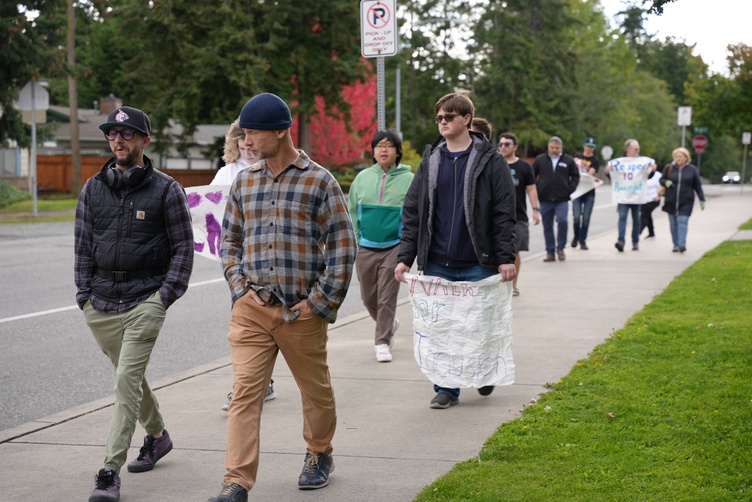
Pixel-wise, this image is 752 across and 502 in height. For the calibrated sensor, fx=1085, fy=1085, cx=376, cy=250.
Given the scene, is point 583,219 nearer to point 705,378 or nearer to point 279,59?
point 705,378

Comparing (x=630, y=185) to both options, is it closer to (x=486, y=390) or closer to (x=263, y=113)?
(x=486, y=390)

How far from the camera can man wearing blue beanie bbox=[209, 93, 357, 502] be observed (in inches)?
190

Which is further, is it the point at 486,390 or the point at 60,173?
the point at 60,173

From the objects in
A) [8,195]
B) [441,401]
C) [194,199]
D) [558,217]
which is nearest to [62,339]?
[194,199]

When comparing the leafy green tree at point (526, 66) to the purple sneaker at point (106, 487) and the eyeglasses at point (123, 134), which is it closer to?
the eyeglasses at point (123, 134)

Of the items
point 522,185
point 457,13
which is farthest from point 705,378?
point 457,13

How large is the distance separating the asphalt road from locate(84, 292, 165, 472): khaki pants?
1790 millimetres

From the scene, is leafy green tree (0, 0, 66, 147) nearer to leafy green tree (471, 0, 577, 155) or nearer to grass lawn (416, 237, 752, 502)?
grass lawn (416, 237, 752, 502)

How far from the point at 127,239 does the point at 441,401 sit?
2481mm

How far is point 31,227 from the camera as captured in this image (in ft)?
81.0

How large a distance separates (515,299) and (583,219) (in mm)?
7340

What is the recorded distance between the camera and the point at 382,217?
827 cm

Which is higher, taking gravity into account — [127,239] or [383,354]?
[127,239]

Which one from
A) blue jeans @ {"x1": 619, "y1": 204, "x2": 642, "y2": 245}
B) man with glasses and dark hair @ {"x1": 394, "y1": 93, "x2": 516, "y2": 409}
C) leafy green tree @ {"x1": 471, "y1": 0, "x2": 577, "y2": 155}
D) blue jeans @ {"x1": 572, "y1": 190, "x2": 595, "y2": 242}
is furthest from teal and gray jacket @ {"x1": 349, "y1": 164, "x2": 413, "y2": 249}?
leafy green tree @ {"x1": 471, "y1": 0, "x2": 577, "y2": 155}
